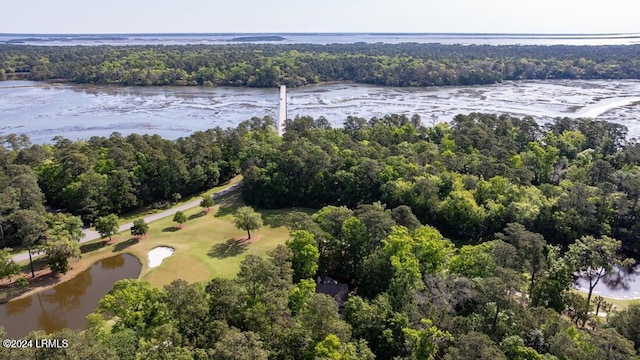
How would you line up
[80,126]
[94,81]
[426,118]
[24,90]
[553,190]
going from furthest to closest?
[94,81] < [24,90] < [426,118] < [80,126] < [553,190]

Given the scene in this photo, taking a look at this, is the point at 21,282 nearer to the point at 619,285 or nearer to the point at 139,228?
the point at 139,228

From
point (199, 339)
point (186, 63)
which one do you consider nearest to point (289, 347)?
point (199, 339)

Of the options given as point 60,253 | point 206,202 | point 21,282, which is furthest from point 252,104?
point 21,282

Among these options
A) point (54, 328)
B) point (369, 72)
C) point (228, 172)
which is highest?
point (369, 72)

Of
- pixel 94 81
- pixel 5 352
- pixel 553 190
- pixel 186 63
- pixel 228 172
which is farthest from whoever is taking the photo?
pixel 186 63

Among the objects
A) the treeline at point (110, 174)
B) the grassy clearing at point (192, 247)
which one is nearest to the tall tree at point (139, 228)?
the grassy clearing at point (192, 247)

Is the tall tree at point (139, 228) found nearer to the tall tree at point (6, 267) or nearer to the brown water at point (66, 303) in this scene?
the brown water at point (66, 303)

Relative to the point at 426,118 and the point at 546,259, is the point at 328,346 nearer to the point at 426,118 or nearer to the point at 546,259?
the point at 546,259
